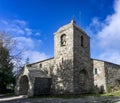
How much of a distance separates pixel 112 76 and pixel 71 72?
8.21 m

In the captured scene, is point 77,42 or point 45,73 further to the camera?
point 45,73

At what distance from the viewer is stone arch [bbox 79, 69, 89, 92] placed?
25906 mm

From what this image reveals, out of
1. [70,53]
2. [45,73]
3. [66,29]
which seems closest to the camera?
[70,53]

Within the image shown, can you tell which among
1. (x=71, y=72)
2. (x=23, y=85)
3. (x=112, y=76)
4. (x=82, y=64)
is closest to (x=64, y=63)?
(x=71, y=72)

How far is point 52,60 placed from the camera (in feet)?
96.5

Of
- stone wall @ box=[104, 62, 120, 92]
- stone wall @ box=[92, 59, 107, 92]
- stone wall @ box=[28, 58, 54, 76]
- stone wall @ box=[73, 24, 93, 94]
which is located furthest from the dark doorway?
stone wall @ box=[104, 62, 120, 92]

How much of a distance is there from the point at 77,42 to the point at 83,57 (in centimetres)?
265

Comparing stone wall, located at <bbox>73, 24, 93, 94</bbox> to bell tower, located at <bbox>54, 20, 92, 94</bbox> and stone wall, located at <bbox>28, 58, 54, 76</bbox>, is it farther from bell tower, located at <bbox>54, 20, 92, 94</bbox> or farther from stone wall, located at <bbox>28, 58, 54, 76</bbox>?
stone wall, located at <bbox>28, 58, 54, 76</bbox>

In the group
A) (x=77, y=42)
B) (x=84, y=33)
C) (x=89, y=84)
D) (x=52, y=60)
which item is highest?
(x=84, y=33)

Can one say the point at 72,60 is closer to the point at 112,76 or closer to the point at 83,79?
the point at 83,79

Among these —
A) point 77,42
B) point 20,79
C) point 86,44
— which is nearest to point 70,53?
point 77,42

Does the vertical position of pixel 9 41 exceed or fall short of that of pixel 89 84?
it exceeds it

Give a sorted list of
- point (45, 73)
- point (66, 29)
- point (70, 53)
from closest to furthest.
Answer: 1. point (70, 53)
2. point (66, 29)
3. point (45, 73)

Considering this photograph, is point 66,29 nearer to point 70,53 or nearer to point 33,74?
point 70,53
